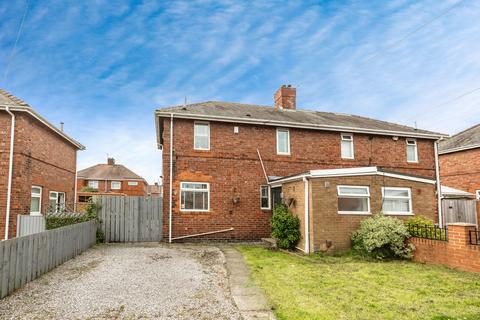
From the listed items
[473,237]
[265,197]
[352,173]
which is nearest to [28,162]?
[265,197]

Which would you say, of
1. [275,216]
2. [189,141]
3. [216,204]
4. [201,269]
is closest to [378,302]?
[201,269]

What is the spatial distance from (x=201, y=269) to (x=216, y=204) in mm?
6098

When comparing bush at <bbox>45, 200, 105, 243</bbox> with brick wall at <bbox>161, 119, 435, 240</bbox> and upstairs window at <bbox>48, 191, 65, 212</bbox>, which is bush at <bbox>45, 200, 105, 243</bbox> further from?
upstairs window at <bbox>48, 191, 65, 212</bbox>

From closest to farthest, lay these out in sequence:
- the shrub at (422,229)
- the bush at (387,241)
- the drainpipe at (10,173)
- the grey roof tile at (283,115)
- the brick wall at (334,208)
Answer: the shrub at (422,229) < the bush at (387,241) < the brick wall at (334,208) < the drainpipe at (10,173) < the grey roof tile at (283,115)

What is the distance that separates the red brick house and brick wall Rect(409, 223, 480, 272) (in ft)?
129

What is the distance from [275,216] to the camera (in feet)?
40.3

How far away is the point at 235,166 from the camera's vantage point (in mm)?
14977

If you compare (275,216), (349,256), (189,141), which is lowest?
(349,256)

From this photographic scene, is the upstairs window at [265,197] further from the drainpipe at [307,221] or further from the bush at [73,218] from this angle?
the bush at [73,218]

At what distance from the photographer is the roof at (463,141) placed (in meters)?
20.8

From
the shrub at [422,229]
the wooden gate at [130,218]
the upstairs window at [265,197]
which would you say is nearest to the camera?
the shrub at [422,229]

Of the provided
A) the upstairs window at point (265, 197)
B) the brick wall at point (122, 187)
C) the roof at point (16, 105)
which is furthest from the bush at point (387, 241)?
the brick wall at point (122, 187)

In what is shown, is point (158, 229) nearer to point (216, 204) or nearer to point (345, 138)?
point (216, 204)

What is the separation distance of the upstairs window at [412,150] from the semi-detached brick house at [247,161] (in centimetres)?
111
